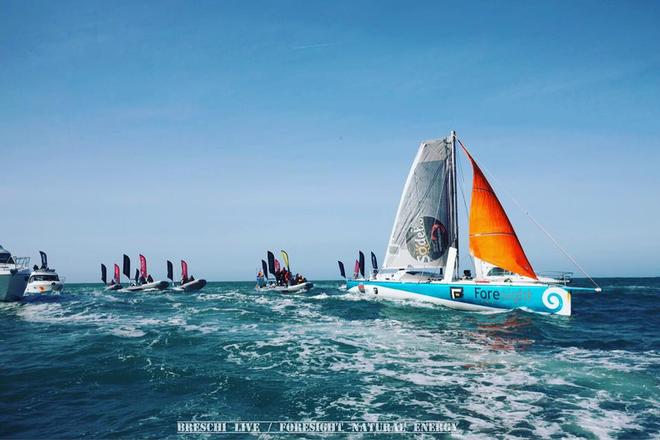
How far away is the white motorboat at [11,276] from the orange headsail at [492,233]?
1576 inches

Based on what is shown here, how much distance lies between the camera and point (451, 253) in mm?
31812

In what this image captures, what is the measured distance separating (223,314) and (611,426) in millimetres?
25623

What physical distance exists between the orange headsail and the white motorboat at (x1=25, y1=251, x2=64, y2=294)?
54002 millimetres

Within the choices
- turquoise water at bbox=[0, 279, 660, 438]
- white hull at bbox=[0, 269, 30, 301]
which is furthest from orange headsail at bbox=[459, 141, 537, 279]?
white hull at bbox=[0, 269, 30, 301]

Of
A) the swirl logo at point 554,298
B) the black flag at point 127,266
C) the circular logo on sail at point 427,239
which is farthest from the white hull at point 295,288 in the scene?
the swirl logo at point 554,298

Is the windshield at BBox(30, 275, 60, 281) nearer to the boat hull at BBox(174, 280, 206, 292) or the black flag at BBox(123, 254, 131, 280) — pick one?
the black flag at BBox(123, 254, 131, 280)

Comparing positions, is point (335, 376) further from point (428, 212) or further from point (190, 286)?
point (190, 286)

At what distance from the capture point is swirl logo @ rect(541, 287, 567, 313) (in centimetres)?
2589

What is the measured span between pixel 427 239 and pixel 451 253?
498cm

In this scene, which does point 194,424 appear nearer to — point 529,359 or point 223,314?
point 529,359

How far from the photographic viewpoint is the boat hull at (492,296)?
2606 cm

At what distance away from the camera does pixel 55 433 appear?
9.07 meters

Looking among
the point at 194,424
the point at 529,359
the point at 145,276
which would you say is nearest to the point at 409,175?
the point at 529,359

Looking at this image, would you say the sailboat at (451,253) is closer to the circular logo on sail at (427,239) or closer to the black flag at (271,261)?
the circular logo on sail at (427,239)
